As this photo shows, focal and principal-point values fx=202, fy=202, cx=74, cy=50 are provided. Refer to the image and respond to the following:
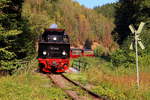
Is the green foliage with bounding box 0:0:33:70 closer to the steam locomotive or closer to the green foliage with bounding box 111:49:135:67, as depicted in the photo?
the steam locomotive

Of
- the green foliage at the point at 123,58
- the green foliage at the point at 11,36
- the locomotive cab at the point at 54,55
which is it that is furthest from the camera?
the green foliage at the point at 123,58

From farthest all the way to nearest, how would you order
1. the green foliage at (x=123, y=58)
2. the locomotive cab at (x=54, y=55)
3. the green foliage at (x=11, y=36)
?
the green foliage at (x=123, y=58), the locomotive cab at (x=54, y=55), the green foliage at (x=11, y=36)

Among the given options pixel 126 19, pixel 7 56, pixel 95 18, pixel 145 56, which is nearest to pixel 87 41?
pixel 95 18

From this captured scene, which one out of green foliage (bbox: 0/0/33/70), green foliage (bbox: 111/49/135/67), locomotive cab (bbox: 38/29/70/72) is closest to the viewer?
green foliage (bbox: 0/0/33/70)

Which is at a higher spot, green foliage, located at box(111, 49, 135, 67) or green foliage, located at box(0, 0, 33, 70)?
green foliage, located at box(0, 0, 33, 70)

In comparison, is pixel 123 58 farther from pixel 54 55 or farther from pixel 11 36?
pixel 11 36

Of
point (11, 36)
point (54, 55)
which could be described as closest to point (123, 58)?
point (54, 55)

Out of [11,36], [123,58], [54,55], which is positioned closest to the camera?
[11,36]

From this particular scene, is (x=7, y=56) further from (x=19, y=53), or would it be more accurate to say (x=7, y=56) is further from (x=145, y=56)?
(x=145, y=56)

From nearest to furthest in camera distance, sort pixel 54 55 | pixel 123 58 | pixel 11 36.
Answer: pixel 11 36 → pixel 54 55 → pixel 123 58

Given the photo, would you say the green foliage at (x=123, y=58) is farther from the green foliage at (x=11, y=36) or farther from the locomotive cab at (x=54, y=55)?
the green foliage at (x=11, y=36)

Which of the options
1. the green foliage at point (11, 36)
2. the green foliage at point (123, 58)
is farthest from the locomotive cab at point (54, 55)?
the green foliage at point (123, 58)

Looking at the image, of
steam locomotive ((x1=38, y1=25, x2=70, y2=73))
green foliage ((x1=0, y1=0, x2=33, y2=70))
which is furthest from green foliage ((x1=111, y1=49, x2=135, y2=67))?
green foliage ((x1=0, y1=0, x2=33, y2=70))

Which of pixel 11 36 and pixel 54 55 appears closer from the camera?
pixel 11 36
